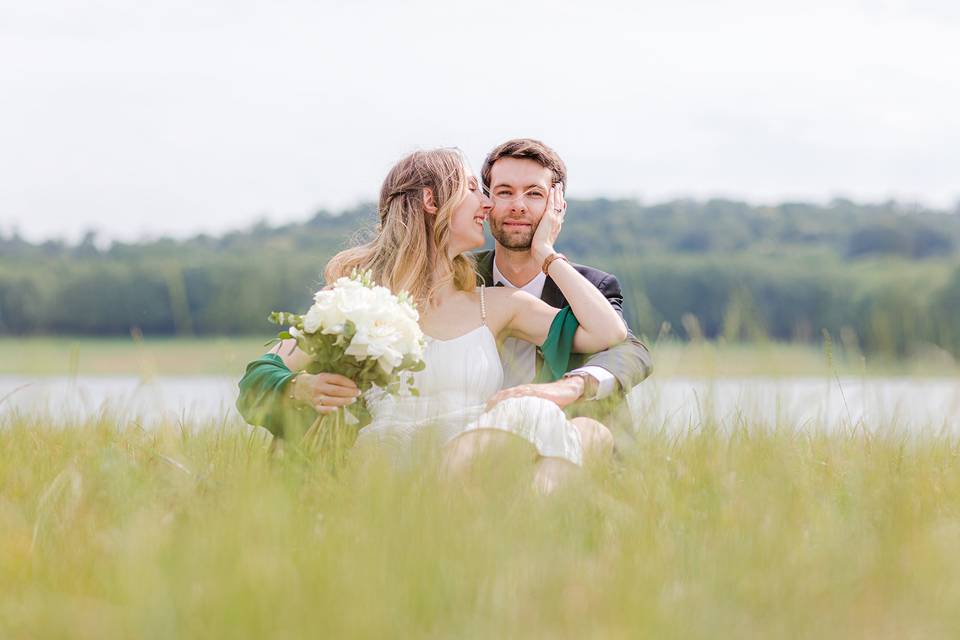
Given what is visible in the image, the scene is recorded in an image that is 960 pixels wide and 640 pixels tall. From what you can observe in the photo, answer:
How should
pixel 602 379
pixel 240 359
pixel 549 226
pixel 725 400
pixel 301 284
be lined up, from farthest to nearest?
pixel 301 284, pixel 549 226, pixel 602 379, pixel 240 359, pixel 725 400

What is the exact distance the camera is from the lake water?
433 centimetres

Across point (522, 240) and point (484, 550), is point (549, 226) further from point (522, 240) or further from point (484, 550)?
point (484, 550)

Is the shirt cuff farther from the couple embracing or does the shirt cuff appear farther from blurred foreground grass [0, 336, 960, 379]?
blurred foreground grass [0, 336, 960, 379]

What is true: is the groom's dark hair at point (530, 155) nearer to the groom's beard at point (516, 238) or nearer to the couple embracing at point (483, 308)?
the couple embracing at point (483, 308)

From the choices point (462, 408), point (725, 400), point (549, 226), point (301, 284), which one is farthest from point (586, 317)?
point (301, 284)

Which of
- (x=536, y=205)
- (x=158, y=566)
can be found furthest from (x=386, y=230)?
(x=158, y=566)

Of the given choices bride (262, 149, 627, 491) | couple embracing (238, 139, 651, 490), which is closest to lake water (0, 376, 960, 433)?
couple embracing (238, 139, 651, 490)

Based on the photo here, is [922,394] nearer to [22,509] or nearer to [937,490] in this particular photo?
[937,490]

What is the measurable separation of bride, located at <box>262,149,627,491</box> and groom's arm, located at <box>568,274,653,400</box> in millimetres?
89

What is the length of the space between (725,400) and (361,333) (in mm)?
1552

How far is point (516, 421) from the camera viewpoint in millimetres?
4434

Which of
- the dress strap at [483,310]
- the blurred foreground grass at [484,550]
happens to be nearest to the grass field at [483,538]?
the blurred foreground grass at [484,550]

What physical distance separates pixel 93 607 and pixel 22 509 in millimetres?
1521

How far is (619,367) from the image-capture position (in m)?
5.38
